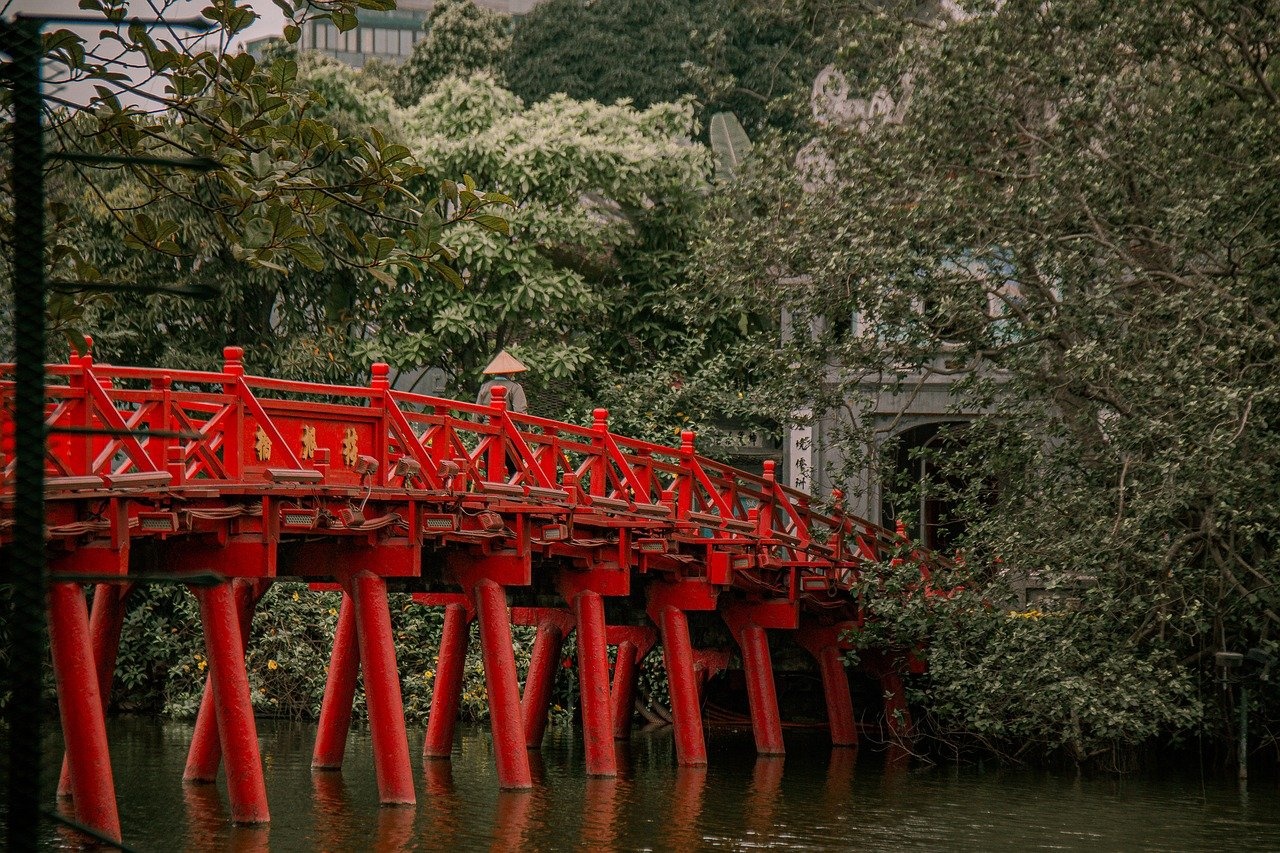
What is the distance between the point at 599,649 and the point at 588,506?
5.97ft

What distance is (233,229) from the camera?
10836 millimetres

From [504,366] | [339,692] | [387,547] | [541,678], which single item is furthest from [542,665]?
[387,547]

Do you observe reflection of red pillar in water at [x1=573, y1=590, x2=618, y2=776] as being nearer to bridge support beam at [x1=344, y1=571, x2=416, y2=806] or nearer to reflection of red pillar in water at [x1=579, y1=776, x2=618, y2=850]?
reflection of red pillar in water at [x1=579, y1=776, x2=618, y2=850]

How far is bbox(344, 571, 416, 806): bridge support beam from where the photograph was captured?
17.0 metres

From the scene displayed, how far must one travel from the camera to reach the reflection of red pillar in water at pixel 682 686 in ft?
74.6

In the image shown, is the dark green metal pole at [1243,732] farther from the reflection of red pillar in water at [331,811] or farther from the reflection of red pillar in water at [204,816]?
the reflection of red pillar in water at [204,816]

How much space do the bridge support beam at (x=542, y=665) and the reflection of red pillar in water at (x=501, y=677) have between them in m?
5.98

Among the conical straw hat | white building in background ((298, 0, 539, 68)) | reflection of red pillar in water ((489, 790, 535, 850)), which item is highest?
white building in background ((298, 0, 539, 68))

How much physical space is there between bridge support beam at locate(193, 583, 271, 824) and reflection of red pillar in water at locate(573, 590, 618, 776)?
5021mm

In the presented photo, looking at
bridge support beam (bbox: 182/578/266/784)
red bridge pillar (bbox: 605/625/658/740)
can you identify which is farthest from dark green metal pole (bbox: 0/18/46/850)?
red bridge pillar (bbox: 605/625/658/740)

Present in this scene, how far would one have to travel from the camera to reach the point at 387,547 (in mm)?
17359

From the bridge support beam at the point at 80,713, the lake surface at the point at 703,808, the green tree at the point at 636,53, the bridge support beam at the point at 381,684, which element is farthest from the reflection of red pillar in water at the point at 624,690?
the green tree at the point at 636,53

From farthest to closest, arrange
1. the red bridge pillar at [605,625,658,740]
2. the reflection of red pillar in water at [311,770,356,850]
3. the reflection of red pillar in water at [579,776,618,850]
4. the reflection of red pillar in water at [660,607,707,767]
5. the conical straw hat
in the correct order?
1. the red bridge pillar at [605,625,658,740]
2. the reflection of red pillar in water at [660,607,707,767]
3. the conical straw hat
4. the reflection of red pillar in water at [579,776,618,850]
5. the reflection of red pillar in water at [311,770,356,850]

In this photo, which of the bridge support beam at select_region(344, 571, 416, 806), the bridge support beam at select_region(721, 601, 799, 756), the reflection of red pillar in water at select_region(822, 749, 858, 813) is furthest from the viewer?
the bridge support beam at select_region(721, 601, 799, 756)
